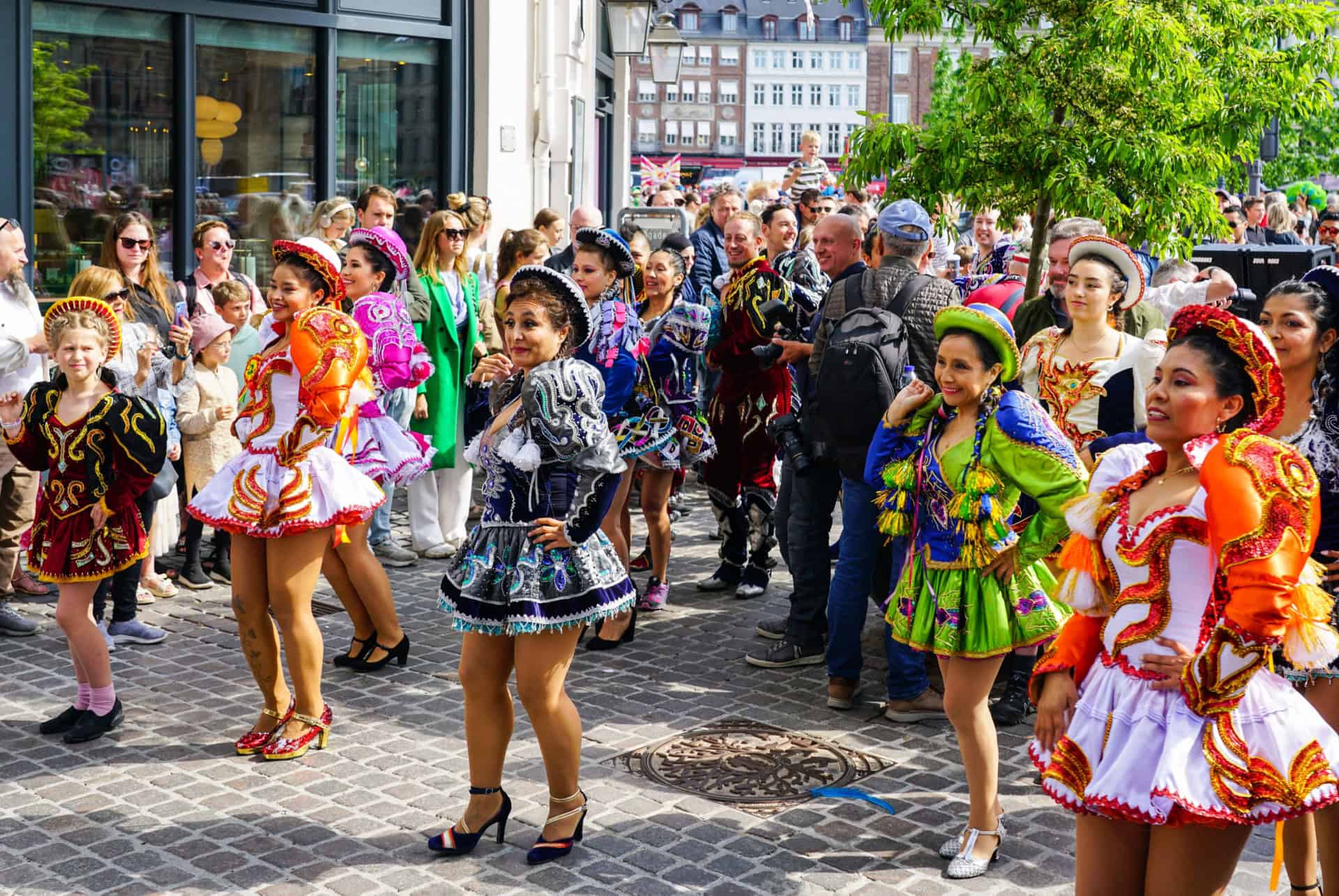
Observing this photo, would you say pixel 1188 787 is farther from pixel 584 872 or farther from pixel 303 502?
pixel 303 502

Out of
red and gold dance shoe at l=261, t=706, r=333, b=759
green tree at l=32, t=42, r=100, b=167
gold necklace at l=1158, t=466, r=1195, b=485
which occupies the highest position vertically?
green tree at l=32, t=42, r=100, b=167

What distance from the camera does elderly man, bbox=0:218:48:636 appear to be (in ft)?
26.5

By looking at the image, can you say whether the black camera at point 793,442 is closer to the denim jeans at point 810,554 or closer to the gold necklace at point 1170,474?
the denim jeans at point 810,554

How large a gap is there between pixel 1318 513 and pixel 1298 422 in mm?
1304

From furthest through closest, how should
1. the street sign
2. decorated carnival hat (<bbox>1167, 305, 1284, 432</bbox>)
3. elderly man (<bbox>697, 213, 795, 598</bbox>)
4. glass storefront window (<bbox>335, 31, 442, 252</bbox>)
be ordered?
1. the street sign
2. glass storefront window (<bbox>335, 31, 442, 252</bbox>)
3. elderly man (<bbox>697, 213, 795, 598</bbox>)
4. decorated carnival hat (<bbox>1167, 305, 1284, 432</bbox>)

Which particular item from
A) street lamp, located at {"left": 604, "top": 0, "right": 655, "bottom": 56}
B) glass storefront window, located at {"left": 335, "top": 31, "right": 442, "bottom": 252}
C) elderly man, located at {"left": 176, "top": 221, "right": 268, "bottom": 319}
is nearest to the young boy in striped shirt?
street lamp, located at {"left": 604, "top": 0, "right": 655, "bottom": 56}

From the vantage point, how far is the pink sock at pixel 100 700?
6.49 m

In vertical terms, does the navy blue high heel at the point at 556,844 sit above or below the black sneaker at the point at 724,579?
below

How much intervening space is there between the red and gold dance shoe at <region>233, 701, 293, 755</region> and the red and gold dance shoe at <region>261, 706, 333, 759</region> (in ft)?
0.11

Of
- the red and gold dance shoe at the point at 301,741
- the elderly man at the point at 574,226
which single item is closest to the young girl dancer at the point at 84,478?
the red and gold dance shoe at the point at 301,741

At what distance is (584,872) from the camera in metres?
5.18

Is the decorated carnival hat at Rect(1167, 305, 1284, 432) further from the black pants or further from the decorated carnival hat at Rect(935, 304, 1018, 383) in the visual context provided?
the black pants

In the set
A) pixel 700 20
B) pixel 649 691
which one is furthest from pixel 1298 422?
pixel 700 20

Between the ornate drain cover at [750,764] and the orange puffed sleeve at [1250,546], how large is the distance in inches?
102
